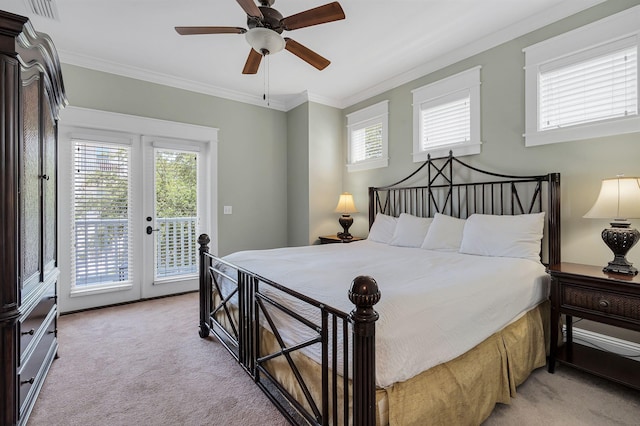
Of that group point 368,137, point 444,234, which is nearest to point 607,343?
point 444,234

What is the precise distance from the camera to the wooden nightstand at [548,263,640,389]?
71.0 inches

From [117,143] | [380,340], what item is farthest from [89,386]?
[117,143]

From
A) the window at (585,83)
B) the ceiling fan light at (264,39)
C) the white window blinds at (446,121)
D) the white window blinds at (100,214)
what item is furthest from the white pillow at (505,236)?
the white window blinds at (100,214)

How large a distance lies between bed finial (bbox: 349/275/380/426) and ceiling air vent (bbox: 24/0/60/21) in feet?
10.9

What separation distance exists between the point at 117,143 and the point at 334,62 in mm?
2743

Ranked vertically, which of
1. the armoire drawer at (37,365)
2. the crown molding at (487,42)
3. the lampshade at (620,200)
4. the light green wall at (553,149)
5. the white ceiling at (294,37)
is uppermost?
the white ceiling at (294,37)

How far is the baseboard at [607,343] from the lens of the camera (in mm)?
2248

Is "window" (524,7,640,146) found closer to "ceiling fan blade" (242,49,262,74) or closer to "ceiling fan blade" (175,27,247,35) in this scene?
"ceiling fan blade" (242,49,262,74)

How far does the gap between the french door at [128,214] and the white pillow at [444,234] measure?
9.52 feet

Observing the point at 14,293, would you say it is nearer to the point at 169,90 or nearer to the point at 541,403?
the point at 541,403

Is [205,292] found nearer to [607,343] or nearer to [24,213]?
[24,213]

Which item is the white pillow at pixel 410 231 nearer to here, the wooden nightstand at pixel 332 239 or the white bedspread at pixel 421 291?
the white bedspread at pixel 421 291

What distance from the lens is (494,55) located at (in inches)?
119

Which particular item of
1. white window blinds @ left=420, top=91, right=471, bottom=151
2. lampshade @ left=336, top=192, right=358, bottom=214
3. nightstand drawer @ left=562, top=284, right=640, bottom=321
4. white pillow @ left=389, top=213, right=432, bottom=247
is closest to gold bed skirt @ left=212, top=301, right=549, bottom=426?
nightstand drawer @ left=562, top=284, right=640, bottom=321
